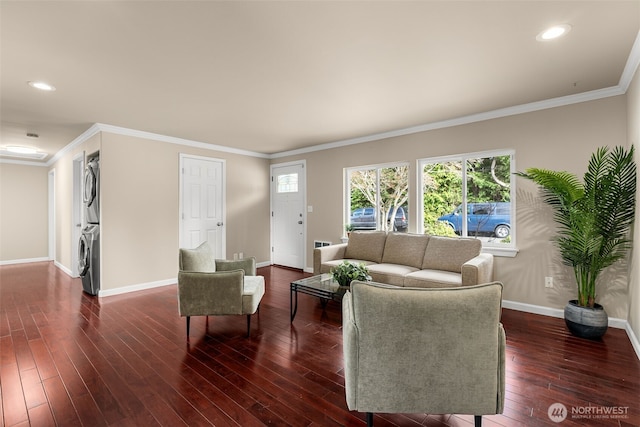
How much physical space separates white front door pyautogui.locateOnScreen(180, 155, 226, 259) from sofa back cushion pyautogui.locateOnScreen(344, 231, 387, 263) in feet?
8.34

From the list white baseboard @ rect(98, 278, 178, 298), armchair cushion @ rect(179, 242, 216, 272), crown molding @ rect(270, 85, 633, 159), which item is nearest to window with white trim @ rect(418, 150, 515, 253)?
crown molding @ rect(270, 85, 633, 159)

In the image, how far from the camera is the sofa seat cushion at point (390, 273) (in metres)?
3.53

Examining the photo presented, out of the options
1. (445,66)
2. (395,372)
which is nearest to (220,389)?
(395,372)

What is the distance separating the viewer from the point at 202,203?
210 inches

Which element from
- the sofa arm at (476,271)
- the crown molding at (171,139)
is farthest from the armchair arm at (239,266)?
the crown molding at (171,139)

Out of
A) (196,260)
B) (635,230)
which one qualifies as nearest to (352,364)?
(196,260)

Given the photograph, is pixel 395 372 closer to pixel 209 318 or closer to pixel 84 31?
pixel 209 318

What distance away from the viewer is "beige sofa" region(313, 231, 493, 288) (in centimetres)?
321

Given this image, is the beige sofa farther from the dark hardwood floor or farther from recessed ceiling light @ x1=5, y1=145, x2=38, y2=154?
recessed ceiling light @ x1=5, y1=145, x2=38, y2=154

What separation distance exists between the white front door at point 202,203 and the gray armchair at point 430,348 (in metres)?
4.44

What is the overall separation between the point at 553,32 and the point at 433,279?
7.75ft

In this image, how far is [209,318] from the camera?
10.8 ft

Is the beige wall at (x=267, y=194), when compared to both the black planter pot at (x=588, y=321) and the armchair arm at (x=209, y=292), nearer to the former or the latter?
the black planter pot at (x=588, y=321)

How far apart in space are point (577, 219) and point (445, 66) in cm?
193
